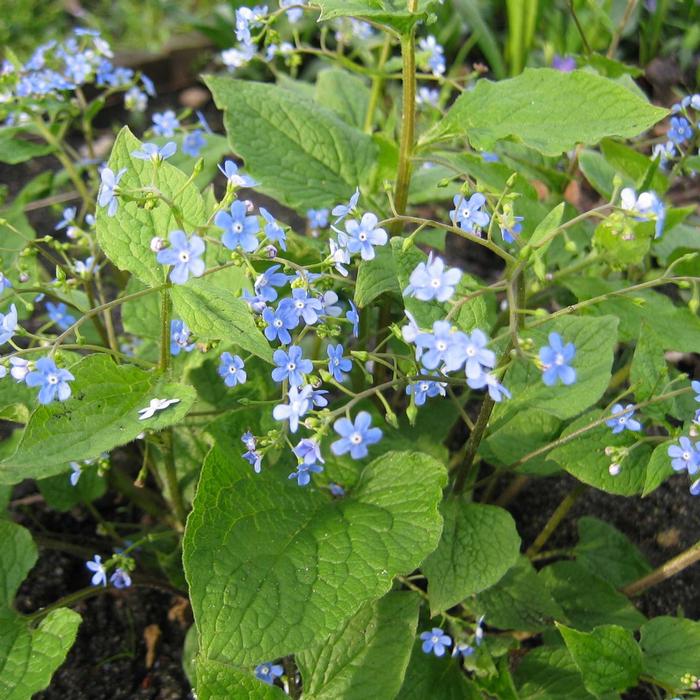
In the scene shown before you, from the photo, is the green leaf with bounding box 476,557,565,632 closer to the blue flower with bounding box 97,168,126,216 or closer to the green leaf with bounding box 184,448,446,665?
the green leaf with bounding box 184,448,446,665

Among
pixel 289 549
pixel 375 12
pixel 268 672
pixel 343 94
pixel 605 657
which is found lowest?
pixel 268 672

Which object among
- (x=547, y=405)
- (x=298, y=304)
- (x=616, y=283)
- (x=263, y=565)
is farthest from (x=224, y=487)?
(x=616, y=283)

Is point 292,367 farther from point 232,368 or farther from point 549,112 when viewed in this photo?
point 549,112

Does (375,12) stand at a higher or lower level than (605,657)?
higher

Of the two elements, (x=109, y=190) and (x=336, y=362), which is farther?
(x=336, y=362)

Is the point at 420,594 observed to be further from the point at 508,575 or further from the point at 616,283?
the point at 616,283

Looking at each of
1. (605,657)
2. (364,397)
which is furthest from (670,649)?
(364,397)

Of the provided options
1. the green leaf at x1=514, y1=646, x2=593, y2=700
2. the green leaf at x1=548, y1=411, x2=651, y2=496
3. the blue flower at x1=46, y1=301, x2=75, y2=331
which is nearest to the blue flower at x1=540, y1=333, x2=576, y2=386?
the green leaf at x1=548, y1=411, x2=651, y2=496
